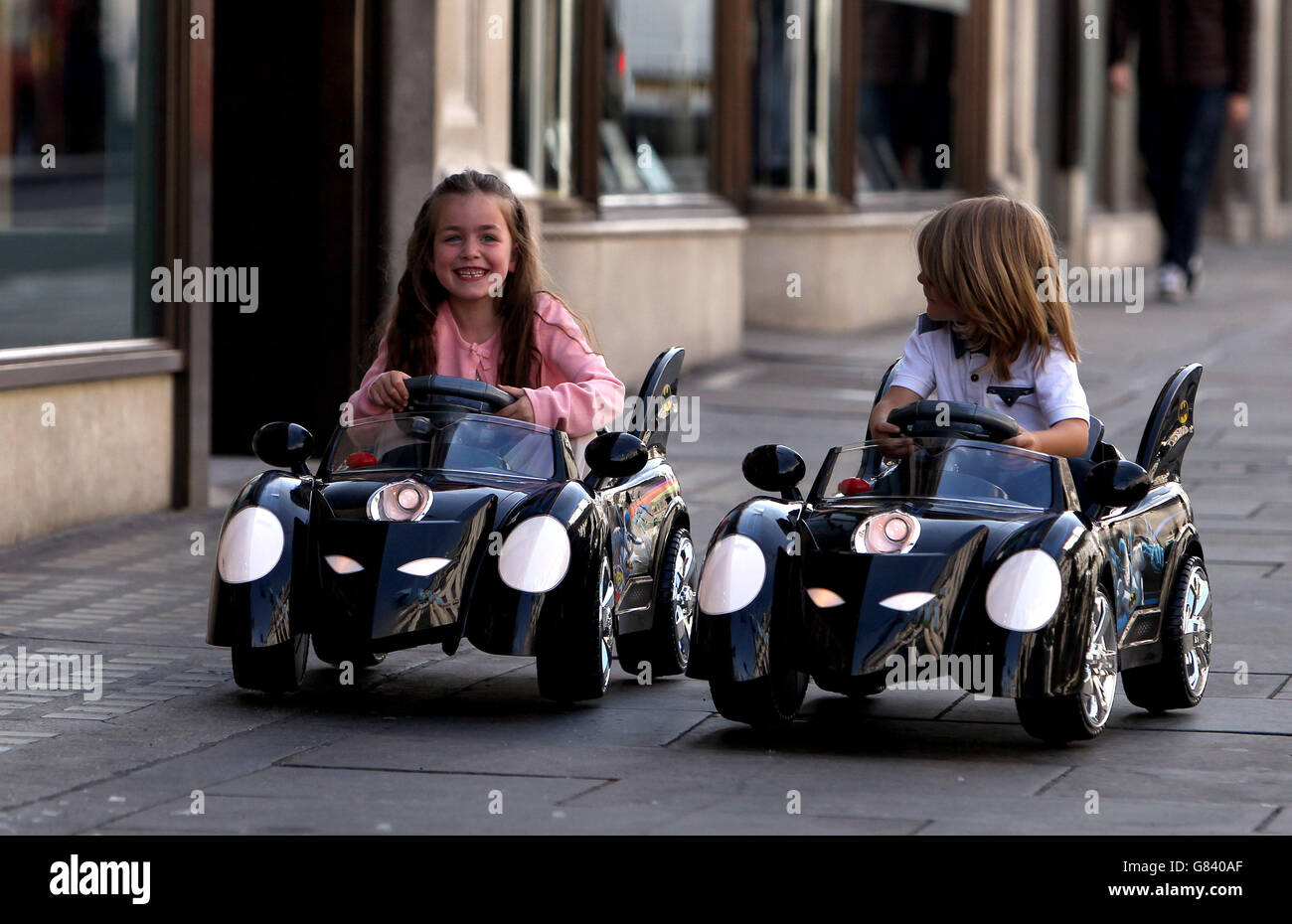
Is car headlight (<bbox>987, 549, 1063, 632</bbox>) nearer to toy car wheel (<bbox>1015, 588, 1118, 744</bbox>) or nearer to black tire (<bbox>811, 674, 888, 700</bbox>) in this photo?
toy car wheel (<bbox>1015, 588, 1118, 744</bbox>)

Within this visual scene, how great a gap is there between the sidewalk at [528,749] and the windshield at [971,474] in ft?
1.97

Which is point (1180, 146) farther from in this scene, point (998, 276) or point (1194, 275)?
point (998, 276)

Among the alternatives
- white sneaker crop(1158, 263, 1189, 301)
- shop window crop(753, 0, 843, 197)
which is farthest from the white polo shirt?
white sneaker crop(1158, 263, 1189, 301)

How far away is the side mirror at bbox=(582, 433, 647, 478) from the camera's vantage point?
234 inches

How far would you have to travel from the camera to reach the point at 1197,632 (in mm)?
6008

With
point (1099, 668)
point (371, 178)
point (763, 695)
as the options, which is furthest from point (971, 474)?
point (371, 178)

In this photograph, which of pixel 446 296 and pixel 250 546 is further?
pixel 446 296

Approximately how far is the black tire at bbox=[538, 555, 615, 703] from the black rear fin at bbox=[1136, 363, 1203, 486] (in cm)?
143

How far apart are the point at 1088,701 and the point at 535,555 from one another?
1.38 meters

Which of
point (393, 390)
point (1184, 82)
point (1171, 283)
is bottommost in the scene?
point (393, 390)

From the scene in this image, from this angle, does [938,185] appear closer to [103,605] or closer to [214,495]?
[214,495]

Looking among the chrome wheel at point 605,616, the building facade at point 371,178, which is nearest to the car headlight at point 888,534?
the chrome wheel at point 605,616
